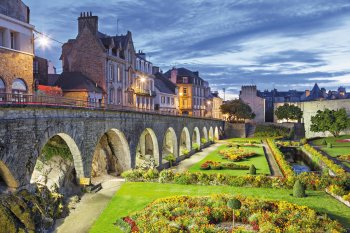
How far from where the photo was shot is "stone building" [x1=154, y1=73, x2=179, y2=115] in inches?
2916

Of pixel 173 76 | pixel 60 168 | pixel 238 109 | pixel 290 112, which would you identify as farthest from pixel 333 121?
pixel 60 168

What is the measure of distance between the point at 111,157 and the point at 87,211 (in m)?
13.9

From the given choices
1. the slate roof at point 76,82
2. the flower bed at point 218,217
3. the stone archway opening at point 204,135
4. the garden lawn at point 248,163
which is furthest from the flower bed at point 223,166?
the stone archway opening at point 204,135

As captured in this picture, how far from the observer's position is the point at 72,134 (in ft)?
80.2

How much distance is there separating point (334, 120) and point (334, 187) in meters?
55.8

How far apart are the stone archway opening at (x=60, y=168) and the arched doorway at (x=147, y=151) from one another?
12.9 metres

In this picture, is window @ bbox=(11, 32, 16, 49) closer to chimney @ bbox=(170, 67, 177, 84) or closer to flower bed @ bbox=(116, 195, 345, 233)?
A: flower bed @ bbox=(116, 195, 345, 233)

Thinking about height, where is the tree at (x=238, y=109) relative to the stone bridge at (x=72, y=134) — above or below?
above

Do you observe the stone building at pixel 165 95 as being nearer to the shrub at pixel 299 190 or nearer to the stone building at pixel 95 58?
the stone building at pixel 95 58

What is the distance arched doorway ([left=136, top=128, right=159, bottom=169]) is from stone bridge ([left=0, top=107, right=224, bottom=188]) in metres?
0.18

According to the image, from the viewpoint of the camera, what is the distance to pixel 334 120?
76.0 m

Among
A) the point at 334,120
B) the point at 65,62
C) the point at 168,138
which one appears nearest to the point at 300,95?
the point at 334,120

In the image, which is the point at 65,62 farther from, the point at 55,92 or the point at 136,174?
the point at 136,174

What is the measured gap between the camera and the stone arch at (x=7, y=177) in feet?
57.6
